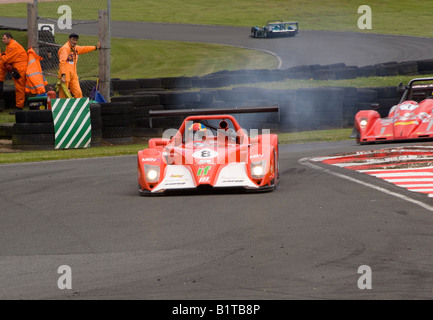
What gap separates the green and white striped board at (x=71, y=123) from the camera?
1576 centimetres

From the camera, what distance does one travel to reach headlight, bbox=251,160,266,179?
1003 cm

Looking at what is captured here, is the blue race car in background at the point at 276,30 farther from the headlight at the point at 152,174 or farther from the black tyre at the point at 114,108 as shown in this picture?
the headlight at the point at 152,174

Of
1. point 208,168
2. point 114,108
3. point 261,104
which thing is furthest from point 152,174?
point 261,104

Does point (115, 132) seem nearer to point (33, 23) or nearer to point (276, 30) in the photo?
point (33, 23)

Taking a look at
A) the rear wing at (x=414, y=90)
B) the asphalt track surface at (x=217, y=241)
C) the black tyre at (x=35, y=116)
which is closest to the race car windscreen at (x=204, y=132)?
the asphalt track surface at (x=217, y=241)

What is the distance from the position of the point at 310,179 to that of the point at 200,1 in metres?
41.3

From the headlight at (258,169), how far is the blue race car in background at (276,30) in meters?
28.5

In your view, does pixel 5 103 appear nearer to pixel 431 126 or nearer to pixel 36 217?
pixel 431 126

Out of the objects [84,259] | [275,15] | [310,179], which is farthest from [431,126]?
[275,15]

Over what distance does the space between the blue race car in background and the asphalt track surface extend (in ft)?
89.2

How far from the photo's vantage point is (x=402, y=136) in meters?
15.1

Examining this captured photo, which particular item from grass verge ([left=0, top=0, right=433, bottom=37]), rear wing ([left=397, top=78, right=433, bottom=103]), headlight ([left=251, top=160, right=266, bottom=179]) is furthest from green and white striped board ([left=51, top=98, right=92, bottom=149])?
grass verge ([left=0, top=0, right=433, bottom=37])

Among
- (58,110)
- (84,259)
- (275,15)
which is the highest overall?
(275,15)

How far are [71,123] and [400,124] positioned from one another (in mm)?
6278
